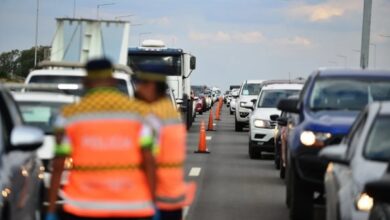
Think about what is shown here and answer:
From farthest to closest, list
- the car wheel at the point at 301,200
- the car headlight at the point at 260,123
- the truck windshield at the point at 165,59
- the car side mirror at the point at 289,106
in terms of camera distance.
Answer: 1. the truck windshield at the point at 165,59
2. the car headlight at the point at 260,123
3. the car side mirror at the point at 289,106
4. the car wheel at the point at 301,200

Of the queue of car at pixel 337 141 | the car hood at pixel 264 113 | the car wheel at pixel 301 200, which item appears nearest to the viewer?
the queue of car at pixel 337 141

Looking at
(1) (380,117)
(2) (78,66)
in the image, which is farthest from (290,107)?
(2) (78,66)

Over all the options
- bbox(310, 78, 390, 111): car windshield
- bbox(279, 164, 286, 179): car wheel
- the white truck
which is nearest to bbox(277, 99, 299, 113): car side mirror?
bbox(310, 78, 390, 111): car windshield

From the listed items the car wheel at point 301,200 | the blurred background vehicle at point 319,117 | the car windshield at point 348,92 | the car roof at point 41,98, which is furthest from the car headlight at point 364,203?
the car windshield at point 348,92

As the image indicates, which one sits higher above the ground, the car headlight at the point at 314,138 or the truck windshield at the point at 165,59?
the truck windshield at the point at 165,59

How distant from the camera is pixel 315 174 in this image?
1255 cm

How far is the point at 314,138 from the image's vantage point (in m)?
13.0

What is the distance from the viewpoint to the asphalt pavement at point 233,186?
1439cm

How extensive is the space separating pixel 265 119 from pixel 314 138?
1122 cm

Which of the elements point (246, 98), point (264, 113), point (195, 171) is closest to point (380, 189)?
point (195, 171)

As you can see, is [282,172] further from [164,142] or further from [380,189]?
[164,142]

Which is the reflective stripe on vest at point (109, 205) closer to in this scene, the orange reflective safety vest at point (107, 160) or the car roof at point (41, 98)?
the orange reflective safety vest at point (107, 160)

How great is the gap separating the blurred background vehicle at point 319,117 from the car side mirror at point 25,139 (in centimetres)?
491

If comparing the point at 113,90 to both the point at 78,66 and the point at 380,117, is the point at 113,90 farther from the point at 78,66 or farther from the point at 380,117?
the point at 78,66
